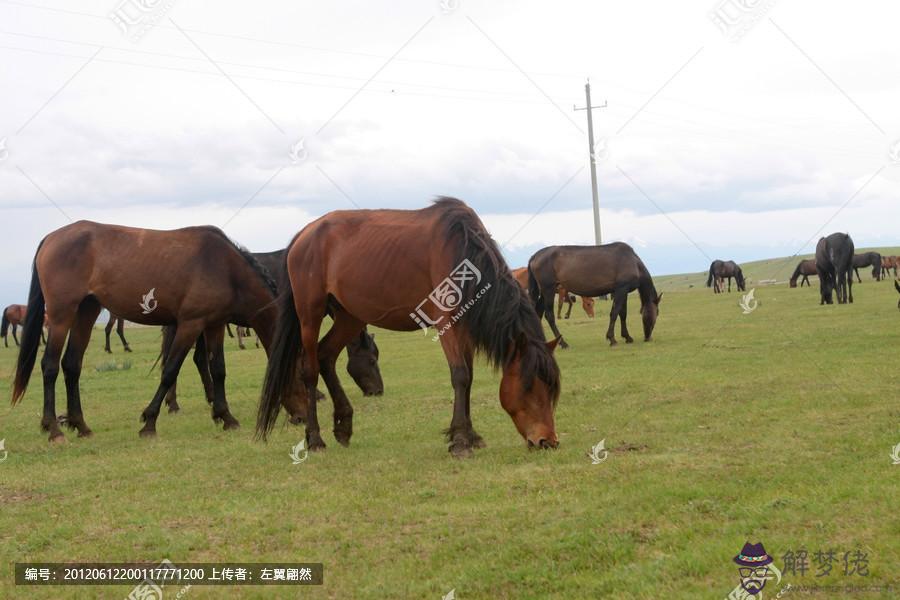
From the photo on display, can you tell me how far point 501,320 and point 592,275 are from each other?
1395cm

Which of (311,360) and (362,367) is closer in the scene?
(311,360)

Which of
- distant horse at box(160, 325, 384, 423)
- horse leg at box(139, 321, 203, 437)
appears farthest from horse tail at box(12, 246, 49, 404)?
distant horse at box(160, 325, 384, 423)

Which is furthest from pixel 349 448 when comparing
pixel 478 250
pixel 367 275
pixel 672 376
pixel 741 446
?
pixel 672 376

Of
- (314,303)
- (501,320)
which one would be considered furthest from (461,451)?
(314,303)

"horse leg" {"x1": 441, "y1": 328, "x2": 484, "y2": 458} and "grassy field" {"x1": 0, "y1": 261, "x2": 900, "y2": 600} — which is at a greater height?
"horse leg" {"x1": 441, "y1": 328, "x2": 484, "y2": 458}

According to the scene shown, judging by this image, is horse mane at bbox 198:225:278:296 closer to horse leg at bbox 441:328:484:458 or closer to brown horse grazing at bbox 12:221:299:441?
brown horse grazing at bbox 12:221:299:441

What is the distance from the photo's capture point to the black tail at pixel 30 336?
1078 cm

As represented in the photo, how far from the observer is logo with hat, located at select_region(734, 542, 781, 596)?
13.8 ft

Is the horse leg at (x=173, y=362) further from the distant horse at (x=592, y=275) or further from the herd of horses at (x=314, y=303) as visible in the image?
the distant horse at (x=592, y=275)

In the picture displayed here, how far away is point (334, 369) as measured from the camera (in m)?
9.26

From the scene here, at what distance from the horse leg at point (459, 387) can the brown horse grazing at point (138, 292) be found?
3327 millimetres

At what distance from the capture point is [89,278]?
1071cm

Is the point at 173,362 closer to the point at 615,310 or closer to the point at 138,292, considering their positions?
the point at 138,292

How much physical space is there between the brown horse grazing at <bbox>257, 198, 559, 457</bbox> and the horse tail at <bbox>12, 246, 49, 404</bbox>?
3.69 metres
